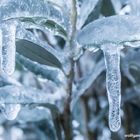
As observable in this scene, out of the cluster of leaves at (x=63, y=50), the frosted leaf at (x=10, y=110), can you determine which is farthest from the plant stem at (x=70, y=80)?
the frosted leaf at (x=10, y=110)

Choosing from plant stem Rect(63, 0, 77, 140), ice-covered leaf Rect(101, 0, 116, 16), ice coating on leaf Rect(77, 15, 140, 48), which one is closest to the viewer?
ice coating on leaf Rect(77, 15, 140, 48)

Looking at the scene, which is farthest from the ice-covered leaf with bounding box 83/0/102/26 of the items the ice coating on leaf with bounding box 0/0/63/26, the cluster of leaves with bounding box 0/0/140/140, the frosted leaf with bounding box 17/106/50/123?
the frosted leaf with bounding box 17/106/50/123

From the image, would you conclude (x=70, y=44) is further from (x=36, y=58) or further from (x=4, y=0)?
(x=4, y=0)

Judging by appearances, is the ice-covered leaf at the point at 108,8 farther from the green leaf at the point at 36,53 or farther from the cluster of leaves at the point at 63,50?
the green leaf at the point at 36,53

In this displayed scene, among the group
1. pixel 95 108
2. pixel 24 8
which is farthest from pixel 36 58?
pixel 95 108

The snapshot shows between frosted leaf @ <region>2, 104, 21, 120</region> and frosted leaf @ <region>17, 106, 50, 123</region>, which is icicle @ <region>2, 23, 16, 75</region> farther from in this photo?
frosted leaf @ <region>17, 106, 50, 123</region>

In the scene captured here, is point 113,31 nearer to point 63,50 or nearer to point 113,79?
point 113,79
